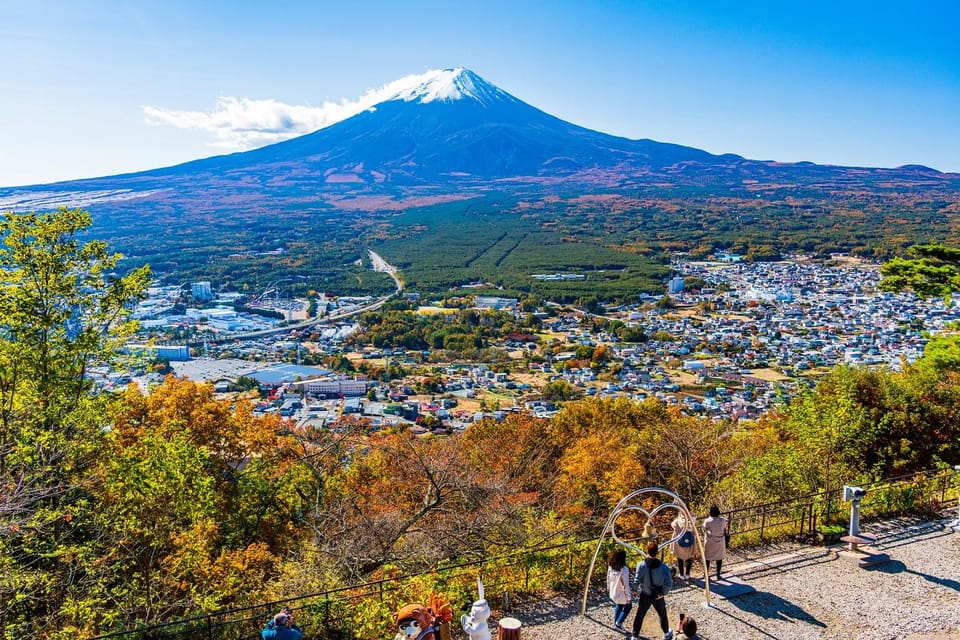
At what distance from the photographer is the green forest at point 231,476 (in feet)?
26.4

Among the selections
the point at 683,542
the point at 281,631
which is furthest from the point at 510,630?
the point at 683,542

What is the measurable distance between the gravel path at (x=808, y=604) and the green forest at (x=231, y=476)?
1.25m

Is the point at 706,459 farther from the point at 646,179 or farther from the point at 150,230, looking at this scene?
the point at 646,179

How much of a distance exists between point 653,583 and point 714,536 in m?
1.47

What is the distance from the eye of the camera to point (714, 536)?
7.14m

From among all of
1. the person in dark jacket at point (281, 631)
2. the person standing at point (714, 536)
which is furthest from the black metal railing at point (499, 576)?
the person standing at point (714, 536)

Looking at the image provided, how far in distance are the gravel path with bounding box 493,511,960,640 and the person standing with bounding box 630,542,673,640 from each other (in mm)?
452

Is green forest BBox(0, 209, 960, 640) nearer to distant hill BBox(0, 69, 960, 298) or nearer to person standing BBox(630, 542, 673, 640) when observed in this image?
person standing BBox(630, 542, 673, 640)

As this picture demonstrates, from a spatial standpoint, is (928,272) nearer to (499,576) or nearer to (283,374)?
(499,576)

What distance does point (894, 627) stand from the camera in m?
6.56

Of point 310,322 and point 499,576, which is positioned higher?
point 499,576

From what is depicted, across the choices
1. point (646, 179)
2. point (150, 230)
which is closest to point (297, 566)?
point (150, 230)

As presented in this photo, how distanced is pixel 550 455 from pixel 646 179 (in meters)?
181

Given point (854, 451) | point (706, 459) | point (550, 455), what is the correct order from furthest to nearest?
point (550, 455), point (706, 459), point (854, 451)
